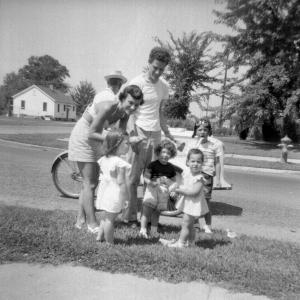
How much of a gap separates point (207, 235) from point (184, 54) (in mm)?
35569

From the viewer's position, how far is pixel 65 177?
6.48m

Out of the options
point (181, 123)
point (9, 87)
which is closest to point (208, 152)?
point (181, 123)

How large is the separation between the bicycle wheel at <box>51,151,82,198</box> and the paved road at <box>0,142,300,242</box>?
0.54 feet

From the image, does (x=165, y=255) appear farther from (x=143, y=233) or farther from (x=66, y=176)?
(x=66, y=176)

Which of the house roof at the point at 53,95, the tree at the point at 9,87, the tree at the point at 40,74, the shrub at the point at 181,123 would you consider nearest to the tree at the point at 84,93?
the house roof at the point at 53,95

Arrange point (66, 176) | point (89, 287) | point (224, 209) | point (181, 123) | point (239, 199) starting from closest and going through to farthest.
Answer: point (89, 287) < point (224, 209) < point (66, 176) < point (239, 199) < point (181, 123)

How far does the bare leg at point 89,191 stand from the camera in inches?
170

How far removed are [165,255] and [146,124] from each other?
1682 mm

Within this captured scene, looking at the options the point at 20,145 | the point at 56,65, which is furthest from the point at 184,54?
the point at 56,65

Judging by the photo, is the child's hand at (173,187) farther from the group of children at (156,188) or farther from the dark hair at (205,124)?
the dark hair at (205,124)

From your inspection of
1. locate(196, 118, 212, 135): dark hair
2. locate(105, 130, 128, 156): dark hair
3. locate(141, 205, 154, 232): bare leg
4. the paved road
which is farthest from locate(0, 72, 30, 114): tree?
locate(105, 130, 128, 156): dark hair

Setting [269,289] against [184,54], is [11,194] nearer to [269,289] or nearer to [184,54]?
[269,289]

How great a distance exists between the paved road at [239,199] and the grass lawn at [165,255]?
108cm

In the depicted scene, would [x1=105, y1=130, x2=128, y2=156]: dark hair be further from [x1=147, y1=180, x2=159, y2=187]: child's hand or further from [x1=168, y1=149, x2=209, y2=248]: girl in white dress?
[x1=168, y1=149, x2=209, y2=248]: girl in white dress
